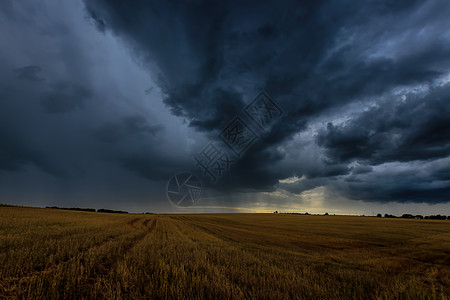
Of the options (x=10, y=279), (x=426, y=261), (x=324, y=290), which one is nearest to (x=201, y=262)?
(x=324, y=290)

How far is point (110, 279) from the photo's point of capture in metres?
6.06

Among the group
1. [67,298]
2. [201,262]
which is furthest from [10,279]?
[201,262]

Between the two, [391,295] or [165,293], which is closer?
[165,293]

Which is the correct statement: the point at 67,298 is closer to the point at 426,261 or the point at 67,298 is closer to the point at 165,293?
the point at 165,293

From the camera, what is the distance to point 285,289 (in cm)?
580

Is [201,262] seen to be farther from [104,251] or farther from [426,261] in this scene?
[426,261]

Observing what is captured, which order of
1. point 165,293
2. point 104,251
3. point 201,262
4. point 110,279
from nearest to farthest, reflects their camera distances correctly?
1. point 165,293
2. point 110,279
3. point 201,262
4. point 104,251

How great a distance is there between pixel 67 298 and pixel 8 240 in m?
10.6

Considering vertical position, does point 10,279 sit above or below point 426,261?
above

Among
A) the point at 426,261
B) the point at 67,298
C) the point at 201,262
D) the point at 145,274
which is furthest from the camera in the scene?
the point at 426,261

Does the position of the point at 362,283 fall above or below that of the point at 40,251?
below

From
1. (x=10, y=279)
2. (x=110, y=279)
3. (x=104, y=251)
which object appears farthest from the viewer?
(x=104, y=251)

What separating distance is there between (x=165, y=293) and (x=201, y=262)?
12.3ft

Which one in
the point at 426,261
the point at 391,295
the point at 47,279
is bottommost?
the point at 426,261
